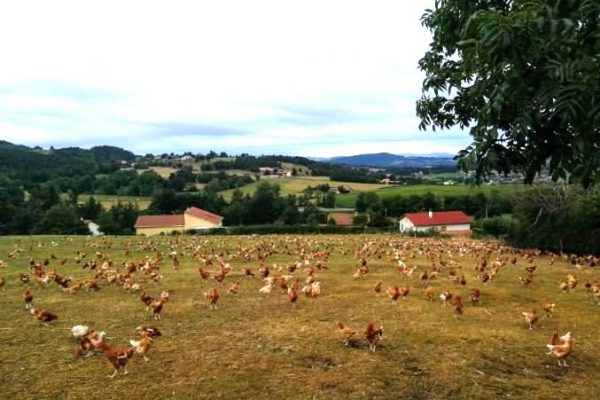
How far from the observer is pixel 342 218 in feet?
253

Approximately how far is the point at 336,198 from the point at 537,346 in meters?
92.5

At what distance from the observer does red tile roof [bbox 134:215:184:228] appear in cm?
7154

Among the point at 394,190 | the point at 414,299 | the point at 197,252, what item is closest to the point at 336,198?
the point at 394,190

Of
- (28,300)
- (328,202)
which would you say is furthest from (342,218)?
(28,300)

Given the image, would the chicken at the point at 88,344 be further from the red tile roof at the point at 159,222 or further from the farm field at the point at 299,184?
the farm field at the point at 299,184

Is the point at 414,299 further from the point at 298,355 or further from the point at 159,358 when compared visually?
the point at 159,358

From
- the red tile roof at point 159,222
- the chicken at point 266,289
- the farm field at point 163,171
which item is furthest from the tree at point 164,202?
the chicken at point 266,289

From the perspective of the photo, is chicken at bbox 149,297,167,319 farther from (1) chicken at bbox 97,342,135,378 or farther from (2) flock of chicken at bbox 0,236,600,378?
(1) chicken at bbox 97,342,135,378

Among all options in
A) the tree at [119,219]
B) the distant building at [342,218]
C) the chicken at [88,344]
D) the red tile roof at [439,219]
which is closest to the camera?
the chicken at [88,344]

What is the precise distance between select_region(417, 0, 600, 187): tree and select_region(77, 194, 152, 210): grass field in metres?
93.5

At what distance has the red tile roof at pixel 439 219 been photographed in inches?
3056

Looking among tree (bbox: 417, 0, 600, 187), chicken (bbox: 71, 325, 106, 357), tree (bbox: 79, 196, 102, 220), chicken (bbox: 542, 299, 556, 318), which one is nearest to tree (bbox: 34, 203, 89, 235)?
tree (bbox: 79, 196, 102, 220)

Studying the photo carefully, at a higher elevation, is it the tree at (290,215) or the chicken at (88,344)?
the chicken at (88,344)

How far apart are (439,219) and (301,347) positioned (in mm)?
72915
